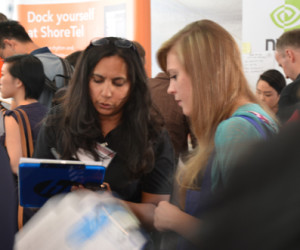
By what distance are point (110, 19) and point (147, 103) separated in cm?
405

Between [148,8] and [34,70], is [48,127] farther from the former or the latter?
[148,8]

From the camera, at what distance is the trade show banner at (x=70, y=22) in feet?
18.7

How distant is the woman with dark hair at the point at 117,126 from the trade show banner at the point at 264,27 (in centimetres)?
283

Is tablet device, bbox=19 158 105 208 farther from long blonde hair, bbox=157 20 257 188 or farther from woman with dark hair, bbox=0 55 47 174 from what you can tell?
woman with dark hair, bbox=0 55 47 174

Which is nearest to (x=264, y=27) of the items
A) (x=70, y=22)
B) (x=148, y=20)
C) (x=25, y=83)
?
(x=148, y=20)

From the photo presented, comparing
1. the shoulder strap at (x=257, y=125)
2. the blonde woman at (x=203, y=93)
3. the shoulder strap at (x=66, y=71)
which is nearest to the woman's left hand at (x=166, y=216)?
the blonde woman at (x=203, y=93)

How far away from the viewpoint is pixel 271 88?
4035 millimetres

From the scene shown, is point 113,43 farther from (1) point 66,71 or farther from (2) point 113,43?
(1) point 66,71

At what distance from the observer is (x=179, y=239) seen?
134 centimetres

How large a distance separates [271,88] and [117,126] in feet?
8.46

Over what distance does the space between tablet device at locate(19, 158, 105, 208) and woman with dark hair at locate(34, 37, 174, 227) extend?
217 millimetres

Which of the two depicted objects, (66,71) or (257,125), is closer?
(257,125)

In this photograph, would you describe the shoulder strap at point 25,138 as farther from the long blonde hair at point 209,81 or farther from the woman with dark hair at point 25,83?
the long blonde hair at point 209,81

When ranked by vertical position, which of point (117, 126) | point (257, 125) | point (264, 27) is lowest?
point (117, 126)
